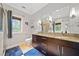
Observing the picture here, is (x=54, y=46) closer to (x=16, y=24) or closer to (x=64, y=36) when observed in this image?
(x=64, y=36)

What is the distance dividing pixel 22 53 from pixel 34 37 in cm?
34

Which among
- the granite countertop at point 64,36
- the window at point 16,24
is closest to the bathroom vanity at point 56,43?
the granite countertop at point 64,36

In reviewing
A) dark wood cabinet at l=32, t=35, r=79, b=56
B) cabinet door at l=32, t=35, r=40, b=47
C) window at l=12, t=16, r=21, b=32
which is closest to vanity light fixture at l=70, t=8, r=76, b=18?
dark wood cabinet at l=32, t=35, r=79, b=56

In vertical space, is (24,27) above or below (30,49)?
above

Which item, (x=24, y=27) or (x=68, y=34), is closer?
(x=68, y=34)

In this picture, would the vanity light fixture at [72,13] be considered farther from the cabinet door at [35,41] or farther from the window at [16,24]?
the window at [16,24]

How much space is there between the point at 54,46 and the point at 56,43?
2.7 inches

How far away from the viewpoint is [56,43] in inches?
76.2

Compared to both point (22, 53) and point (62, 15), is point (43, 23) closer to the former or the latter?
point (62, 15)

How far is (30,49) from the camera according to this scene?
210 centimetres

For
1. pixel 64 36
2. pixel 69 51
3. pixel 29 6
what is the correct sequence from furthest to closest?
pixel 29 6 < pixel 64 36 < pixel 69 51

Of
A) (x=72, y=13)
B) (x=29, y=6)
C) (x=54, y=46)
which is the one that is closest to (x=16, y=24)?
(x=29, y=6)

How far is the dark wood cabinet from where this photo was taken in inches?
69.8

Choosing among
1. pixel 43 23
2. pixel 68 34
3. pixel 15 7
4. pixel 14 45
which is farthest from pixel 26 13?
pixel 68 34
